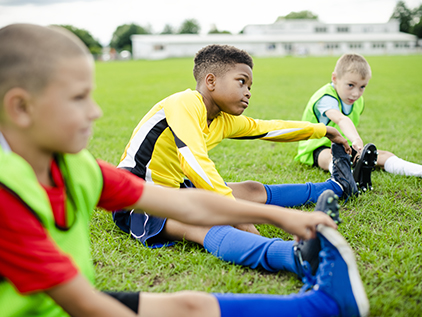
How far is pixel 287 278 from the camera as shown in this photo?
176 cm

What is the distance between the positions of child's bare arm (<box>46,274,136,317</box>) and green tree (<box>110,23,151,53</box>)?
272 ft

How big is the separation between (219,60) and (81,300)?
1.83 m

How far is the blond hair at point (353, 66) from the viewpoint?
11.2ft

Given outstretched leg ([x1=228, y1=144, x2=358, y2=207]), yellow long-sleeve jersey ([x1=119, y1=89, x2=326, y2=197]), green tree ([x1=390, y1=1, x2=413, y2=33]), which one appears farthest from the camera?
green tree ([x1=390, y1=1, x2=413, y2=33])

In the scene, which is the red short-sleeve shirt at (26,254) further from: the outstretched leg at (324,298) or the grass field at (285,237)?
the grass field at (285,237)

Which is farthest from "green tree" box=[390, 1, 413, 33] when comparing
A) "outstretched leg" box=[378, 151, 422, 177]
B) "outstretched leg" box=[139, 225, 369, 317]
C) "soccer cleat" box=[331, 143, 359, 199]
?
"outstretched leg" box=[139, 225, 369, 317]

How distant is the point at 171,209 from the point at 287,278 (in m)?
0.80

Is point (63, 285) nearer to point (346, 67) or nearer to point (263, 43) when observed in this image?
point (346, 67)

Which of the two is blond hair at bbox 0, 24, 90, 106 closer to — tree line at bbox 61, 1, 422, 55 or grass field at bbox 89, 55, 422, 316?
grass field at bbox 89, 55, 422, 316

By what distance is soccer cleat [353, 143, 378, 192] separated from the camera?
2.90 metres

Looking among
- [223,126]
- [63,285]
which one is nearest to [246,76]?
[223,126]

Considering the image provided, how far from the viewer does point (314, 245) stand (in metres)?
1.49

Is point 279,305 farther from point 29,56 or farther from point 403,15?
point 403,15

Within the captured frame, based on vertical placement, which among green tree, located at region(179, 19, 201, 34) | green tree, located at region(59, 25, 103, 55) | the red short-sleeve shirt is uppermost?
green tree, located at region(179, 19, 201, 34)
